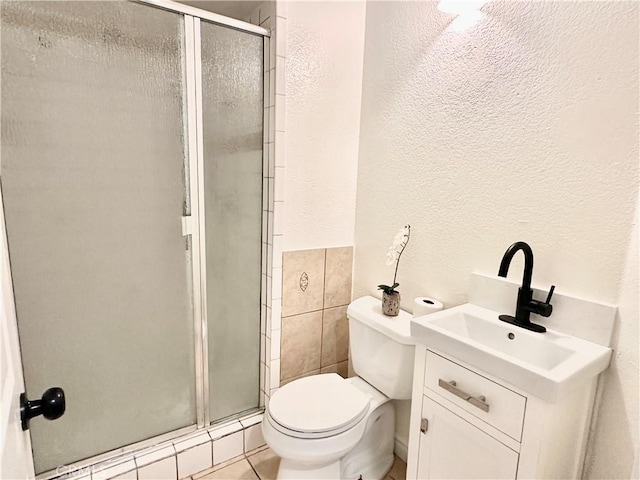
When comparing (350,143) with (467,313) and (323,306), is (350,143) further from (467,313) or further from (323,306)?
(467,313)

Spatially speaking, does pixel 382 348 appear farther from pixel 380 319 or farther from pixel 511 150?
pixel 511 150

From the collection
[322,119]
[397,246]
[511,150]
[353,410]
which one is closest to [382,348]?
→ [353,410]

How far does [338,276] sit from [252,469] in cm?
98

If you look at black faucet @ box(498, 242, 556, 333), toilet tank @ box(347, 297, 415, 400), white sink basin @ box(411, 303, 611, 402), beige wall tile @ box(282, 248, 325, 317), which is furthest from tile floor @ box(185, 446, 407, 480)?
black faucet @ box(498, 242, 556, 333)

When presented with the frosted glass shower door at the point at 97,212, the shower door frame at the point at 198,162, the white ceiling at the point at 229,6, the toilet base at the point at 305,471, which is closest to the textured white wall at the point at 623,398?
the toilet base at the point at 305,471

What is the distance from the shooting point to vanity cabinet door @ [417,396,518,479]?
1000 mm

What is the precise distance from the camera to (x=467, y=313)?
1292 mm

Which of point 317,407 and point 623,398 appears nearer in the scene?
point 623,398

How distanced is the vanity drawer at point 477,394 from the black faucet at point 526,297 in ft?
0.91

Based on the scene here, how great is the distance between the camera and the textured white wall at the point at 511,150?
3.30ft

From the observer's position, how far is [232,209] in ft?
5.40

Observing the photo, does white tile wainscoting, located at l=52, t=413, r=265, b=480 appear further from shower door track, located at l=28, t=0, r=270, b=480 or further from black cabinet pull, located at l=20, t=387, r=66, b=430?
black cabinet pull, located at l=20, t=387, r=66, b=430

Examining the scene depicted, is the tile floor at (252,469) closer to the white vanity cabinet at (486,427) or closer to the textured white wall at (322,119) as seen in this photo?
the white vanity cabinet at (486,427)

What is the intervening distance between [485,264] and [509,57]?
0.73 meters
